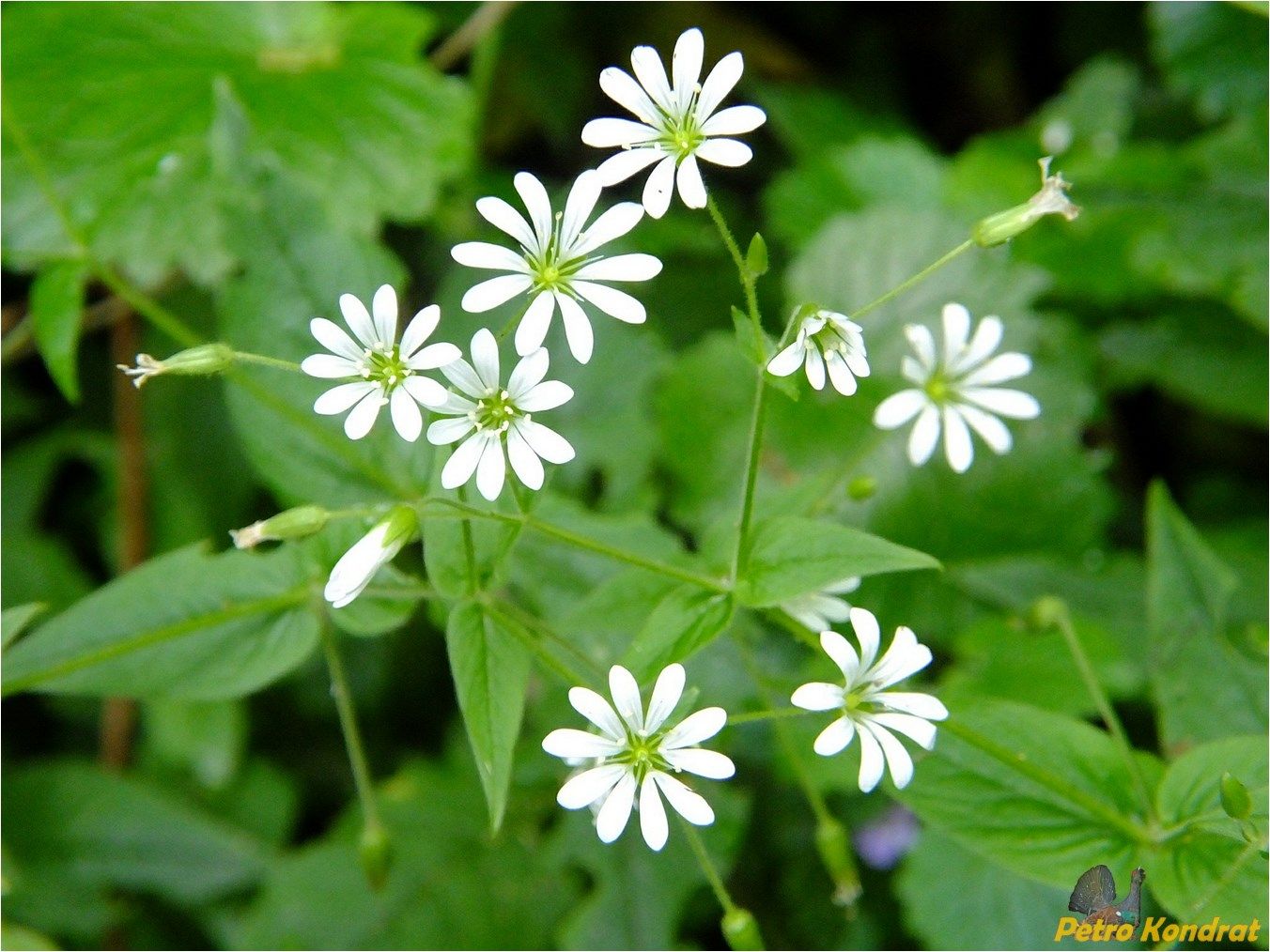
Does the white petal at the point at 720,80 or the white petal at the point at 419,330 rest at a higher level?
the white petal at the point at 720,80

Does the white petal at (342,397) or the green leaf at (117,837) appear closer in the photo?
the white petal at (342,397)

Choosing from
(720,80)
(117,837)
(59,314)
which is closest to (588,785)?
(720,80)

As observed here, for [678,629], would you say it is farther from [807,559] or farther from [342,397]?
[342,397]

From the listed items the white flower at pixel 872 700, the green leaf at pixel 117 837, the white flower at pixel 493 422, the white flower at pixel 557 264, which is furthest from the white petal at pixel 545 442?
the green leaf at pixel 117 837

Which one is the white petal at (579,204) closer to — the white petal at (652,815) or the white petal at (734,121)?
the white petal at (734,121)

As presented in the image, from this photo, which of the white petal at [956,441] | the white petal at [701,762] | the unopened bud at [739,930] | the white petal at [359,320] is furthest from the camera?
the white petal at [956,441]

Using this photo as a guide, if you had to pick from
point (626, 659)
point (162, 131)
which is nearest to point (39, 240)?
point (162, 131)

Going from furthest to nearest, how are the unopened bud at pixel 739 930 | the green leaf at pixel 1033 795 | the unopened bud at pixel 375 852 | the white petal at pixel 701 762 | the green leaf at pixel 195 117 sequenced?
the green leaf at pixel 195 117
the unopened bud at pixel 375 852
the green leaf at pixel 1033 795
the unopened bud at pixel 739 930
the white petal at pixel 701 762
